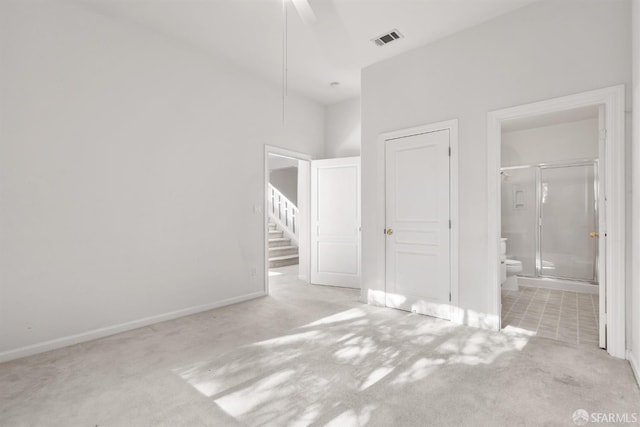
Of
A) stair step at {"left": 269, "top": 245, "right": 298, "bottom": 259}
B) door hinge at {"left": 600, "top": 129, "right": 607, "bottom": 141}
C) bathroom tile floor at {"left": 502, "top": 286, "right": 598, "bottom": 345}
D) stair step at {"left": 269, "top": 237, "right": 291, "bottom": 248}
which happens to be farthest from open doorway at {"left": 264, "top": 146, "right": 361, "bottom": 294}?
door hinge at {"left": 600, "top": 129, "right": 607, "bottom": 141}

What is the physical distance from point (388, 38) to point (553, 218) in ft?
13.9

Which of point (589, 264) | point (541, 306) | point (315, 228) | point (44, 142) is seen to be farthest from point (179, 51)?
point (589, 264)

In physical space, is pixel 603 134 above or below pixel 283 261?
above

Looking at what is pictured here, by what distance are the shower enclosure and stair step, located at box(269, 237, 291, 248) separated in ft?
16.0

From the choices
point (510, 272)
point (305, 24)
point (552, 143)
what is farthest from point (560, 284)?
point (305, 24)

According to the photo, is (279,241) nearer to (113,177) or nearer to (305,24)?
(113,177)

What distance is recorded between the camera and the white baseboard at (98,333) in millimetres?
2709

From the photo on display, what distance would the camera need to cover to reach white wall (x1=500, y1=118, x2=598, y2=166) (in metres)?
4.95

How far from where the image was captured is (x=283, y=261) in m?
7.47

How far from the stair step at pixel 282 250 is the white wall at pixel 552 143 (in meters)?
4.95

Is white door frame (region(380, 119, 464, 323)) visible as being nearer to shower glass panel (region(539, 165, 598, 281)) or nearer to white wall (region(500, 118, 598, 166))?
white wall (region(500, 118, 598, 166))

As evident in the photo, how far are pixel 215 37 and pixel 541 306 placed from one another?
5185 mm

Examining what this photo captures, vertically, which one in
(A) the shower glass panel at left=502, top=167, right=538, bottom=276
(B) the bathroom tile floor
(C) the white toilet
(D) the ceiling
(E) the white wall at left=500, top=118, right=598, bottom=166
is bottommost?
(B) the bathroom tile floor

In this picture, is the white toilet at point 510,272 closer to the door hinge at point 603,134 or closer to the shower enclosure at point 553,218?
the shower enclosure at point 553,218
